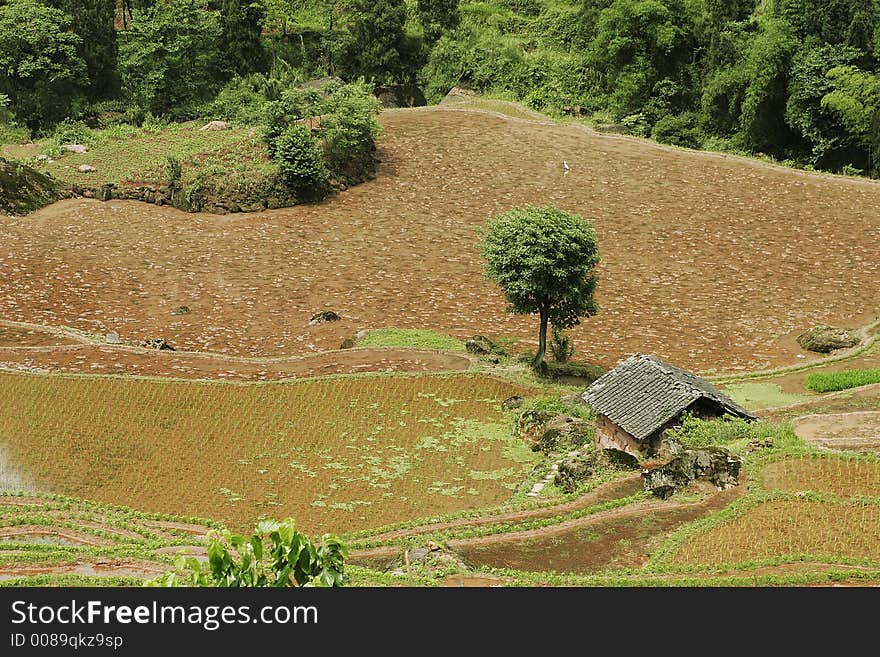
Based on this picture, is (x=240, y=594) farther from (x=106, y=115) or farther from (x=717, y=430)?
(x=106, y=115)

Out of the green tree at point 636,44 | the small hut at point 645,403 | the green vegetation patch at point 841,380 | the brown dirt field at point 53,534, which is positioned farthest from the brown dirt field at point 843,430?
the green tree at point 636,44

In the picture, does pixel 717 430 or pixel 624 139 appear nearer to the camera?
pixel 717 430

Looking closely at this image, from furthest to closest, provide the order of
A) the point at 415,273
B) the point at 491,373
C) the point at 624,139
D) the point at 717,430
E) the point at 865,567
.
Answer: the point at 624,139 → the point at 415,273 → the point at 491,373 → the point at 717,430 → the point at 865,567

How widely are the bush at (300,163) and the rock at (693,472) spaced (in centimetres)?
2546

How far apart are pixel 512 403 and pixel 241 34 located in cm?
3875

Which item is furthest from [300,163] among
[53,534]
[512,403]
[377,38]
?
[53,534]

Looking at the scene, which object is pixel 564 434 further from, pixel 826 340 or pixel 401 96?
pixel 401 96

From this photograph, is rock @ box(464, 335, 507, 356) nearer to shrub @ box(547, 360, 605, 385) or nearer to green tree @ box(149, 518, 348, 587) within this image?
shrub @ box(547, 360, 605, 385)

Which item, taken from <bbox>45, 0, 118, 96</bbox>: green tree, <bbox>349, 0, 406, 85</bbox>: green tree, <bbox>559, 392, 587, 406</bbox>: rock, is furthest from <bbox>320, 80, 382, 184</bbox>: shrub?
<bbox>559, 392, 587, 406</bbox>: rock

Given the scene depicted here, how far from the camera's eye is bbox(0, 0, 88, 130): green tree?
1973 inches

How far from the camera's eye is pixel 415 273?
3556cm

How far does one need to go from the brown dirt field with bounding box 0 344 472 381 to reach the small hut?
5.59 metres

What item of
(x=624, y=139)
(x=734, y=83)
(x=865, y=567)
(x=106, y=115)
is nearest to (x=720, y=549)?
(x=865, y=567)

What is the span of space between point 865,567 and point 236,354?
17.8 metres
